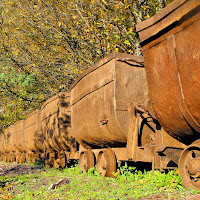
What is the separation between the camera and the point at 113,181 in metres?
6.31

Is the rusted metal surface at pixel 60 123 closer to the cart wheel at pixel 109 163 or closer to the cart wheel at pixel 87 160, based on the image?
the cart wheel at pixel 87 160

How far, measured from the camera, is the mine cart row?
166 inches

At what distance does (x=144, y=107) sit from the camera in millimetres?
5652

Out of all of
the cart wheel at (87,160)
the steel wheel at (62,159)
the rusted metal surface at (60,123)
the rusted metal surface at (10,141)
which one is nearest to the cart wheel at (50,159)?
the rusted metal surface at (60,123)

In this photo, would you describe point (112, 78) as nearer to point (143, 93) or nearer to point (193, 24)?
point (143, 93)

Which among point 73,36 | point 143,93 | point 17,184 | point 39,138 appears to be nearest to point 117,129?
point 143,93

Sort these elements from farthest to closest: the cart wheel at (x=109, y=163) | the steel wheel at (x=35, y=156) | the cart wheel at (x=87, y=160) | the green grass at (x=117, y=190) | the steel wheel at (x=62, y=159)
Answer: the steel wheel at (x=35, y=156), the steel wheel at (x=62, y=159), the cart wheel at (x=87, y=160), the cart wheel at (x=109, y=163), the green grass at (x=117, y=190)

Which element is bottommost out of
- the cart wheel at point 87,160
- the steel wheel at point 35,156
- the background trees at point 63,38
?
the steel wheel at point 35,156

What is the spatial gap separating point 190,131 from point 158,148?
688 millimetres

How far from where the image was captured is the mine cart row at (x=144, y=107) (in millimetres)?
4227

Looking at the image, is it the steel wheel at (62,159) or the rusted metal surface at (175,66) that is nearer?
the rusted metal surface at (175,66)

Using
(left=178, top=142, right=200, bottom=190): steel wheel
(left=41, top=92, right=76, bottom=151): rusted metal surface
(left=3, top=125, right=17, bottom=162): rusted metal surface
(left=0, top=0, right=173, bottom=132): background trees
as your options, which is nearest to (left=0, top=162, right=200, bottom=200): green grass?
(left=178, top=142, right=200, bottom=190): steel wheel

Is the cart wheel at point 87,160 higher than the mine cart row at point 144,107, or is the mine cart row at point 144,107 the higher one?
the mine cart row at point 144,107

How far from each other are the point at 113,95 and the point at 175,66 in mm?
2363
